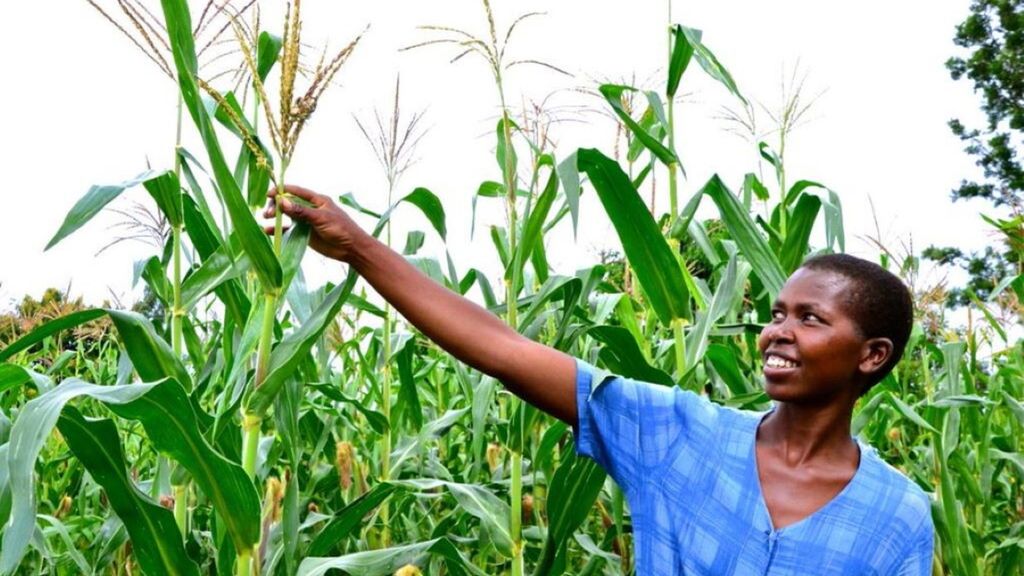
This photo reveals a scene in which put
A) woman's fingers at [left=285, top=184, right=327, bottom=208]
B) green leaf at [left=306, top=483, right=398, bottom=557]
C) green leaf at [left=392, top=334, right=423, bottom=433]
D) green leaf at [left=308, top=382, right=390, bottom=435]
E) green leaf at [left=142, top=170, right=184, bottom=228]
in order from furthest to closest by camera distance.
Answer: green leaf at [left=392, top=334, right=423, bottom=433]
green leaf at [left=308, top=382, right=390, bottom=435]
green leaf at [left=142, top=170, right=184, bottom=228]
green leaf at [left=306, top=483, right=398, bottom=557]
woman's fingers at [left=285, top=184, right=327, bottom=208]

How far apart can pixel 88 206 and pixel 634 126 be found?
4.59 ft

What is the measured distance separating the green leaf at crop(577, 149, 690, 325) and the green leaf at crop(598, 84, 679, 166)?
0.30 m

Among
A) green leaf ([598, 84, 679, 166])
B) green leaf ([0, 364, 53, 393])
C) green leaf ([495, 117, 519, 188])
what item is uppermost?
green leaf ([598, 84, 679, 166])

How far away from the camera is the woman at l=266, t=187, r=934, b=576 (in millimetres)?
2498

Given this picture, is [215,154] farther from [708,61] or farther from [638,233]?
[708,61]

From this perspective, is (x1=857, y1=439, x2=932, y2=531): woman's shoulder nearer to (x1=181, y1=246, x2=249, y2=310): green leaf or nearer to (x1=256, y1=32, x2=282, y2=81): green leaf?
(x1=181, y1=246, x2=249, y2=310): green leaf

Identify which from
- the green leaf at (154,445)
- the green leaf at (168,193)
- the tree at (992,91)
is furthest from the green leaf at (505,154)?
the tree at (992,91)

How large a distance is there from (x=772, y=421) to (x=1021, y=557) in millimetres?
2275

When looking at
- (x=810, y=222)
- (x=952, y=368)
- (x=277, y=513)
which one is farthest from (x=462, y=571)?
(x=952, y=368)

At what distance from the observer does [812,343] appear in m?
2.48

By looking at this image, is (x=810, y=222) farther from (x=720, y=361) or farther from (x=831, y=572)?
(x=831, y=572)

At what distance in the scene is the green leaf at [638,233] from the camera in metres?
3.12

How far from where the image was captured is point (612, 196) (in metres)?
3.16

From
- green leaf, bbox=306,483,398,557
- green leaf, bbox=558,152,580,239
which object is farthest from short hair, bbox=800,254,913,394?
green leaf, bbox=306,483,398,557
